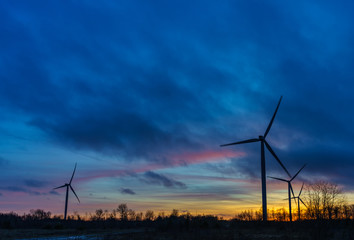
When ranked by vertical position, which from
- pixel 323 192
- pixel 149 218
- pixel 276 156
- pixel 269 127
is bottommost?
pixel 149 218

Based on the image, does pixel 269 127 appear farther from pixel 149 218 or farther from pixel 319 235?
pixel 149 218

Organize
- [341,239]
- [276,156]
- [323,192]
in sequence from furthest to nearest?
[276,156]
[323,192]
[341,239]

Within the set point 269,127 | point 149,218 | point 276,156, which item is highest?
point 269,127

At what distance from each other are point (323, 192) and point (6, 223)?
97945mm

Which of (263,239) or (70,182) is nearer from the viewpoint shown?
(263,239)

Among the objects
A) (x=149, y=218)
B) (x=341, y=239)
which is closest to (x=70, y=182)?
(x=149, y=218)

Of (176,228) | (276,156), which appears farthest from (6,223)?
(276,156)

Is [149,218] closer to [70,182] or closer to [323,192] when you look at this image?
[70,182]

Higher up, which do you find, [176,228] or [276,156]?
[276,156]

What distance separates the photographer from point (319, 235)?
38.8 m

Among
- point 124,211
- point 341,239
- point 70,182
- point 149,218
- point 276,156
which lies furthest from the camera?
point 124,211

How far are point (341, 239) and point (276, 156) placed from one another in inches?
1146

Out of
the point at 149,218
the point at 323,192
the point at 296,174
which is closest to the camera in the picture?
the point at 323,192

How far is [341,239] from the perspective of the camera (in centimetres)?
4391
